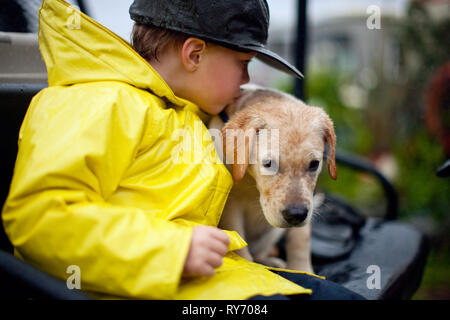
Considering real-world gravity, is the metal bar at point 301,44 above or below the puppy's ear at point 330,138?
above

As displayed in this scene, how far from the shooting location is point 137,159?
3.66 feet

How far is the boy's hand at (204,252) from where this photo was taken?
954mm

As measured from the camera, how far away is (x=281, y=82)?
15.7ft

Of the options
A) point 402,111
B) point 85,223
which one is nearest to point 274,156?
point 85,223

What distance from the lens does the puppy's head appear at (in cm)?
126

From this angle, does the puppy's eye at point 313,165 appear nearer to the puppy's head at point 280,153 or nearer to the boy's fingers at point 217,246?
the puppy's head at point 280,153

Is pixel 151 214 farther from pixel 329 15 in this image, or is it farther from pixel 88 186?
pixel 329 15

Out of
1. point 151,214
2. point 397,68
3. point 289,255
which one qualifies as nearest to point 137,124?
point 151,214

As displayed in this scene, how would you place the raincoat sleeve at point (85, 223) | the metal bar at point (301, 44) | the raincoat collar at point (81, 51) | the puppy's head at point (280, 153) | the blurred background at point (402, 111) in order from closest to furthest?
the raincoat sleeve at point (85, 223)
the raincoat collar at point (81, 51)
the puppy's head at point (280, 153)
the metal bar at point (301, 44)
the blurred background at point (402, 111)

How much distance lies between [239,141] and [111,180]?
0.47 meters

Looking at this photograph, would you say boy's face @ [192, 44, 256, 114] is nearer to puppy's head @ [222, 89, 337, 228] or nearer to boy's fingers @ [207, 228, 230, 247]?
puppy's head @ [222, 89, 337, 228]

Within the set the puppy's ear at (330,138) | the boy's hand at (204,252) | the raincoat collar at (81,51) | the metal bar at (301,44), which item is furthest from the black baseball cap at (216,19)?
the metal bar at (301,44)

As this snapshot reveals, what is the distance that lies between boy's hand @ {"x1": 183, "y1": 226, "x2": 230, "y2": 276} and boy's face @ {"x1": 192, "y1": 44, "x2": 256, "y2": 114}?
1.72 ft

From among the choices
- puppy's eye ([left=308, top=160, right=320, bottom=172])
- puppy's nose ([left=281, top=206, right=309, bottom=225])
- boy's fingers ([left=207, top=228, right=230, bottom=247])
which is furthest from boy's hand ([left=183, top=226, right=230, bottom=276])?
puppy's eye ([left=308, top=160, right=320, bottom=172])
